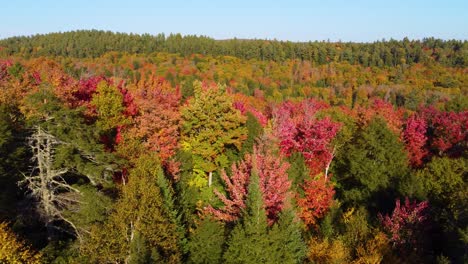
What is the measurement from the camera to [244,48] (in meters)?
170

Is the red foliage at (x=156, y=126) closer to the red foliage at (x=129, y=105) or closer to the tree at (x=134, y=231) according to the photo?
the red foliage at (x=129, y=105)

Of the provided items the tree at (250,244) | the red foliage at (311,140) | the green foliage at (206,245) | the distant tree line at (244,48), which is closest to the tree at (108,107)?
the green foliage at (206,245)

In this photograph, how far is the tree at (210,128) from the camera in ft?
112

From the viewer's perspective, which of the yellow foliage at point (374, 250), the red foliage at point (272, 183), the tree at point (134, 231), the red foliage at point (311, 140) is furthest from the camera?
the red foliage at point (311, 140)

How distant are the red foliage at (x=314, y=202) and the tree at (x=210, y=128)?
698 cm

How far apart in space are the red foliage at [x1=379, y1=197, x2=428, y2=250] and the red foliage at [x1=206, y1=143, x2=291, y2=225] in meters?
7.59

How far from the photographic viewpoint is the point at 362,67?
15962 centimetres

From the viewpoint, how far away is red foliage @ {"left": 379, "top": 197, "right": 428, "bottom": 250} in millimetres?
27781

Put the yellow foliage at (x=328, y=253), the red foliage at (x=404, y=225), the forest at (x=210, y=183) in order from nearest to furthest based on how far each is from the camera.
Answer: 1. the forest at (x=210, y=183)
2. the yellow foliage at (x=328, y=253)
3. the red foliage at (x=404, y=225)

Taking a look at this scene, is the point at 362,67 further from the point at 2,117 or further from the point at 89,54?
the point at 2,117

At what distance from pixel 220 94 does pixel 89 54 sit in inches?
4941

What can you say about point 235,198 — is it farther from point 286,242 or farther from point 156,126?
point 156,126

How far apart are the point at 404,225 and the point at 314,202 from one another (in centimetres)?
Answer: 683

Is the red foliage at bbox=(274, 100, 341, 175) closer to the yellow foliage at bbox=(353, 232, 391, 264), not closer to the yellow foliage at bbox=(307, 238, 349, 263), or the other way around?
the yellow foliage at bbox=(353, 232, 391, 264)
